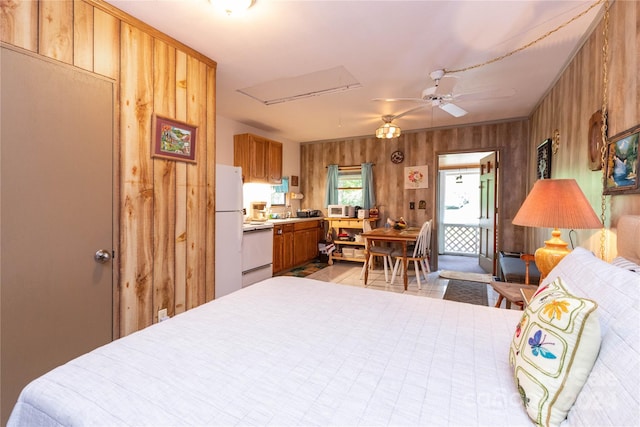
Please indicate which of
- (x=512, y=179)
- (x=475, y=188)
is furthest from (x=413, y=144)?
(x=475, y=188)

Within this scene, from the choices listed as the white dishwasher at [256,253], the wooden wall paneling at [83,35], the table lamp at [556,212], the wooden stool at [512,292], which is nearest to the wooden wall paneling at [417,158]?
the white dishwasher at [256,253]

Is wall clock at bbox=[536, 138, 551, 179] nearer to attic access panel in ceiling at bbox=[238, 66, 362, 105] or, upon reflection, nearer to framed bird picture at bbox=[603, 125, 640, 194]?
framed bird picture at bbox=[603, 125, 640, 194]

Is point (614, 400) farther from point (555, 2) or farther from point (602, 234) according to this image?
point (555, 2)

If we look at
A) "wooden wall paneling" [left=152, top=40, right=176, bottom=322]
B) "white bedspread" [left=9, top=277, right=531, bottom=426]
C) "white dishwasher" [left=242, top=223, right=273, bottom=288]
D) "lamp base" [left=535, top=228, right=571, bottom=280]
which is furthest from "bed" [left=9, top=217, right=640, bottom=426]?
"white dishwasher" [left=242, top=223, right=273, bottom=288]

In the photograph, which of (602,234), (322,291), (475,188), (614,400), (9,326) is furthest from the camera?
(475,188)

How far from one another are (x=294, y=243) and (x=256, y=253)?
1180 millimetres

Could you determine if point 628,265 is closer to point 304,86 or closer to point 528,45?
point 528,45

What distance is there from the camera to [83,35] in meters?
1.74

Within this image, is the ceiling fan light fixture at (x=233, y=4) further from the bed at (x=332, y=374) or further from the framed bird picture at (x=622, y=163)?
the framed bird picture at (x=622, y=163)

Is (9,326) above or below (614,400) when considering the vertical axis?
below

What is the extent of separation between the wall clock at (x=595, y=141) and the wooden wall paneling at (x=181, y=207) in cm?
303

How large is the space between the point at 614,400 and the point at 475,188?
715cm

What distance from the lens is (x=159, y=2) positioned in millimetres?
1832

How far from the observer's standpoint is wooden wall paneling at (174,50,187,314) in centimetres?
230
